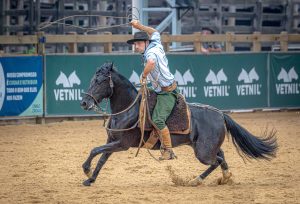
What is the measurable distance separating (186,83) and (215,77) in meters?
0.87

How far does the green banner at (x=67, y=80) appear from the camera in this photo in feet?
57.7

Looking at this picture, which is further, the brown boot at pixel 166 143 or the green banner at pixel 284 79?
the green banner at pixel 284 79

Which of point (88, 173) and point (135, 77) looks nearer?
point (88, 173)

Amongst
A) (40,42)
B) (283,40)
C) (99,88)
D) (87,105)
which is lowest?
(87,105)

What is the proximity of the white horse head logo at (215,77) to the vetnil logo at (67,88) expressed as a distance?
3.47 meters

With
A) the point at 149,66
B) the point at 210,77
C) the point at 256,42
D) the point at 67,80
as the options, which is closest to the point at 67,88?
the point at 67,80

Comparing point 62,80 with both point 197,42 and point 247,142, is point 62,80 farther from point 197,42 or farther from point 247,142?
point 247,142

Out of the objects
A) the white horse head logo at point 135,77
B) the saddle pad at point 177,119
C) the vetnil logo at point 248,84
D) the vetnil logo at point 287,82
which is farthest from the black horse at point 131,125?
the vetnil logo at point 287,82

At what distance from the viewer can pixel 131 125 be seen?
10.4 m

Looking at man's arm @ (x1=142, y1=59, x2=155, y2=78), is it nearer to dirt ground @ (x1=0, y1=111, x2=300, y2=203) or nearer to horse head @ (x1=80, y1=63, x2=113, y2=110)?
horse head @ (x1=80, y1=63, x2=113, y2=110)

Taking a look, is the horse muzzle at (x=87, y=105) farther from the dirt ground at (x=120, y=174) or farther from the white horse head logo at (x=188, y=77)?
the white horse head logo at (x=188, y=77)

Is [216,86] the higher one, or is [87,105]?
[216,86]

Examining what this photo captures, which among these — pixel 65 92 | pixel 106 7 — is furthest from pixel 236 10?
pixel 65 92

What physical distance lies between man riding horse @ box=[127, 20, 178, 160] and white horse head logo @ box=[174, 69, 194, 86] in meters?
8.35
